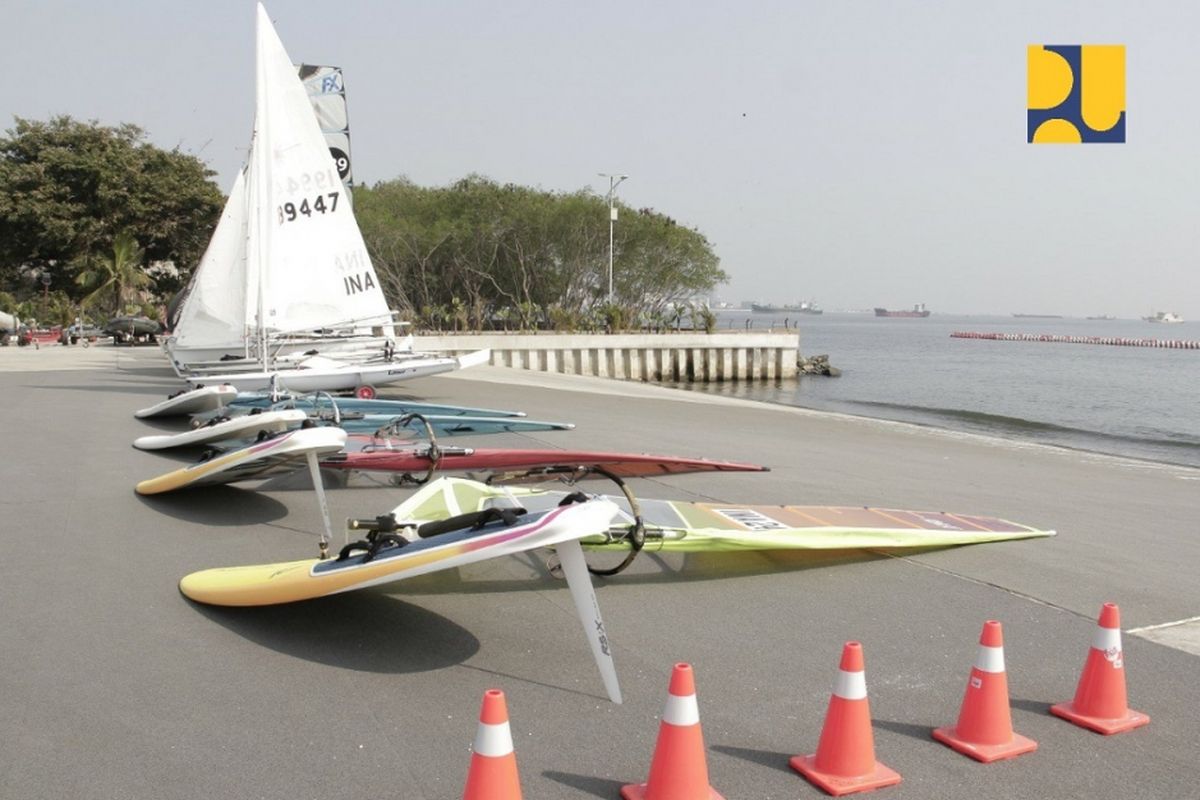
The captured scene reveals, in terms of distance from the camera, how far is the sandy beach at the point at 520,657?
427cm

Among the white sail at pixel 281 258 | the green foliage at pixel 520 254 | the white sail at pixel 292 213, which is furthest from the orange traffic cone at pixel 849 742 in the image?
the green foliage at pixel 520 254

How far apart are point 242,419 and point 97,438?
14.9 feet

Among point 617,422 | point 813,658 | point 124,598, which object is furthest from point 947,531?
point 617,422

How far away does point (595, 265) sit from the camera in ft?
213

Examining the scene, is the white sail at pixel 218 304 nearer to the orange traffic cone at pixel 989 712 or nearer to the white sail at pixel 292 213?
the white sail at pixel 292 213

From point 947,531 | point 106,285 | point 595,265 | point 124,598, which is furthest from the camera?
point 595,265

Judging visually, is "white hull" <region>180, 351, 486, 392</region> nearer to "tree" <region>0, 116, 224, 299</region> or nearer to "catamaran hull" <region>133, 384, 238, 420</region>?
"catamaran hull" <region>133, 384, 238, 420</region>

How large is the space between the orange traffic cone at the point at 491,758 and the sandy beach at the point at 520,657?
614mm

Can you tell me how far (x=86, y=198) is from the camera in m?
52.4

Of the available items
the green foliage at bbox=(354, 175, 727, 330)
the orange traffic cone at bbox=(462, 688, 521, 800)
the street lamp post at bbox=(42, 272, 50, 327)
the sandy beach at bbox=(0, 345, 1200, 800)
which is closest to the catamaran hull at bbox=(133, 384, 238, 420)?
the sandy beach at bbox=(0, 345, 1200, 800)

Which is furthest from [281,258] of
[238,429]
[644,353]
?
[644,353]

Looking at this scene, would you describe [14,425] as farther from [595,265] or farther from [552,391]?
[595,265]

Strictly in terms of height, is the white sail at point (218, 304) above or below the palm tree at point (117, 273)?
below

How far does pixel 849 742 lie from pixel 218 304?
56.5 ft
